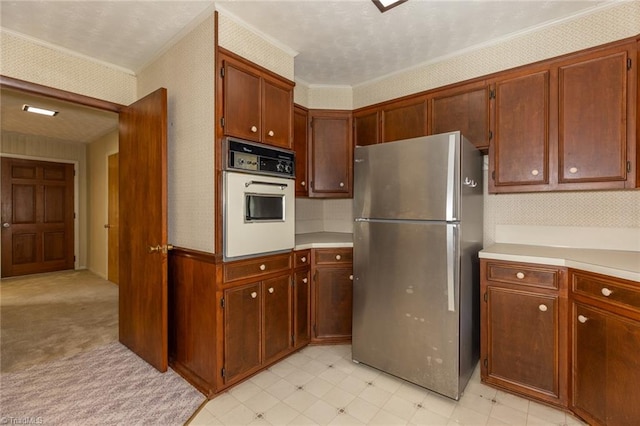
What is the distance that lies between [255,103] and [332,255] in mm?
1430

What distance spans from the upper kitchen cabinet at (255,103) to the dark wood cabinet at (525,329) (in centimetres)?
185

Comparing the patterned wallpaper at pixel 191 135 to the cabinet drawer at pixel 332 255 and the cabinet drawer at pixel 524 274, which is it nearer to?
the cabinet drawer at pixel 332 255

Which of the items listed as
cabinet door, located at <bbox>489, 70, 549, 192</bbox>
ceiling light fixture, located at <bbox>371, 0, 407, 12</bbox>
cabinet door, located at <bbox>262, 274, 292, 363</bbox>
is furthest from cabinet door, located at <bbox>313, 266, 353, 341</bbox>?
ceiling light fixture, located at <bbox>371, 0, 407, 12</bbox>

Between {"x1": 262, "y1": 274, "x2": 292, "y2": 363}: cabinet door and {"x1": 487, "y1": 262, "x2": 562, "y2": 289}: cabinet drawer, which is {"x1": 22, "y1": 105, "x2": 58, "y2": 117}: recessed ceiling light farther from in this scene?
{"x1": 487, "y1": 262, "x2": 562, "y2": 289}: cabinet drawer

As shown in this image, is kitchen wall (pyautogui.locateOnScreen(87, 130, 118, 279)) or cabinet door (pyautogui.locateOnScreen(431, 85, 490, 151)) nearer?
cabinet door (pyautogui.locateOnScreen(431, 85, 490, 151))

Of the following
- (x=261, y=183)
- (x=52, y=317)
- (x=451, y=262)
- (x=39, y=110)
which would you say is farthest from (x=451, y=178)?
(x=39, y=110)

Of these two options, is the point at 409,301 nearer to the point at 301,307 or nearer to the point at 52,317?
the point at 301,307

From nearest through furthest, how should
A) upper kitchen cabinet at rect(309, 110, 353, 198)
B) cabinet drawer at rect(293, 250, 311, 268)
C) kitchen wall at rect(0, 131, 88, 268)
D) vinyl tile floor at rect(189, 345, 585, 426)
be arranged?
1. vinyl tile floor at rect(189, 345, 585, 426)
2. cabinet drawer at rect(293, 250, 311, 268)
3. upper kitchen cabinet at rect(309, 110, 353, 198)
4. kitchen wall at rect(0, 131, 88, 268)

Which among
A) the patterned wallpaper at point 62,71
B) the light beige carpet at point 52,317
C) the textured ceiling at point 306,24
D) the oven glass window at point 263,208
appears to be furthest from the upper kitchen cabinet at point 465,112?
the light beige carpet at point 52,317

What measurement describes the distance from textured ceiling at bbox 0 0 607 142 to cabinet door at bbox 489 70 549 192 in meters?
0.44

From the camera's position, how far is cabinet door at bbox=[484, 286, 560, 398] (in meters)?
1.90

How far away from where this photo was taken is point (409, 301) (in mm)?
2092

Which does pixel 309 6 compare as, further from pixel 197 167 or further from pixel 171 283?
pixel 171 283

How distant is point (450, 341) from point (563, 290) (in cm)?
76
